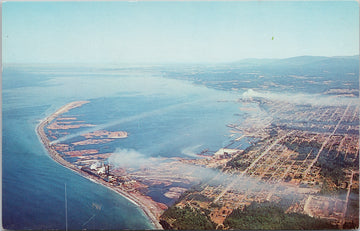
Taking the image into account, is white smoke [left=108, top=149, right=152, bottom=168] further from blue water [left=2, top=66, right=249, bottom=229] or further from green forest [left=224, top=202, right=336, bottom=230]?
green forest [left=224, top=202, right=336, bottom=230]

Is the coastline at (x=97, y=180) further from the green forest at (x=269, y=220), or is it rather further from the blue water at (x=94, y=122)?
the green forest at (x=269, y=220)

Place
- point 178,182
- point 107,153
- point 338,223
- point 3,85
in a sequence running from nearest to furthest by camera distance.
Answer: point 338,223
point 3,85
point 178,182
point 107,153

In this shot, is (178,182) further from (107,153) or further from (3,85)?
(3,85)

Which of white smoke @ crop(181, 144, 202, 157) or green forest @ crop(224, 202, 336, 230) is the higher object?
white smoke @ crop(181, 144, 202, 157)

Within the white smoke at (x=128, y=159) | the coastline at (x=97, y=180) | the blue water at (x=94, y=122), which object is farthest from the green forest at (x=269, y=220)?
the white smoke at (x=128, y=159)

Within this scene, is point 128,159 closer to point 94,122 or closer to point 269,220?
point 94,122

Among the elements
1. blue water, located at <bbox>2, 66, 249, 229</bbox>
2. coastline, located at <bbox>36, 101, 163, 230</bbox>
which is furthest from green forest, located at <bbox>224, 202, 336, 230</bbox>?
blue water, located at <bbox>2, 66, 249, 229</bbox>

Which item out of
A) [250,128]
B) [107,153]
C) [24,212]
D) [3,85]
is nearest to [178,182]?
[107,153]
